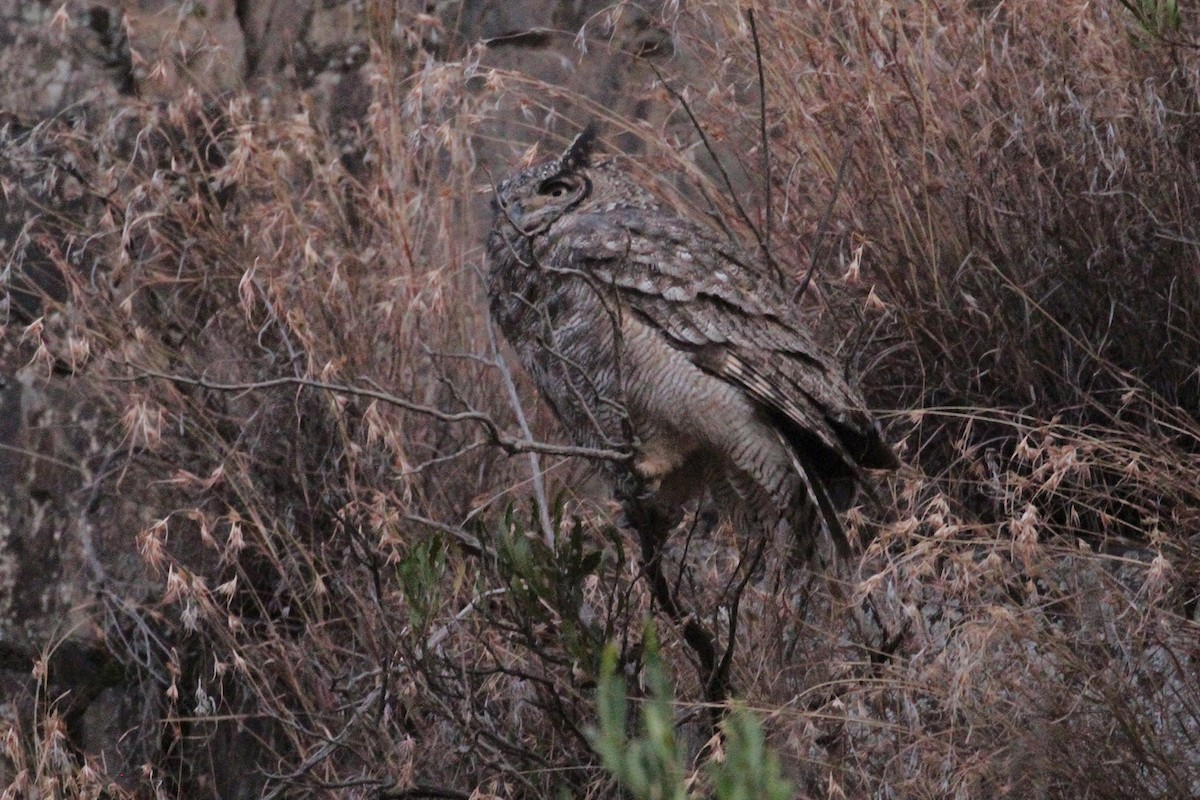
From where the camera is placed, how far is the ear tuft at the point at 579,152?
3514 mm

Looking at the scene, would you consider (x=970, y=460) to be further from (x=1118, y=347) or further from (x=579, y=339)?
(x=579, y=339)

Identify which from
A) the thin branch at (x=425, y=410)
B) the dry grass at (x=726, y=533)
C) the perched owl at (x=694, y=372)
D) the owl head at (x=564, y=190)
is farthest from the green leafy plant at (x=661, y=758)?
the owl head at (x=564, y=190)

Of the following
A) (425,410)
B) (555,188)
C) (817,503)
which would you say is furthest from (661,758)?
(555,188)

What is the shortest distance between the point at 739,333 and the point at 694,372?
4.6 inches

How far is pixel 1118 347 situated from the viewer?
12.5 ft

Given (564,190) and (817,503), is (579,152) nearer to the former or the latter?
(564,190)

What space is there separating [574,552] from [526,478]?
1.45 meters

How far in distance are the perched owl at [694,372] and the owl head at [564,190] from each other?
135 millimetres

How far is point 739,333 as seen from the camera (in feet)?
10.4

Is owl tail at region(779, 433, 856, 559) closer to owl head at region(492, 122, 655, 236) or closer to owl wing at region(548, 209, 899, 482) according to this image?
owl wing at region(548, 209, 899, 482)

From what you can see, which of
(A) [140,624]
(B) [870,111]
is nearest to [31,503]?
(A) [140,624]

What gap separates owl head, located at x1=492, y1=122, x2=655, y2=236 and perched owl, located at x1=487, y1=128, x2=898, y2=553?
0.13m

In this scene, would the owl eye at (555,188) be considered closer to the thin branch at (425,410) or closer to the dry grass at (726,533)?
the dry grass at (726,533)

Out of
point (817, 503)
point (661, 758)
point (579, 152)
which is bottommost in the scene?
point (817, 503)
